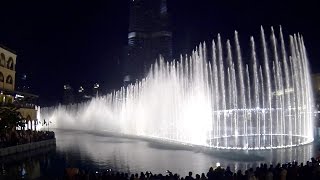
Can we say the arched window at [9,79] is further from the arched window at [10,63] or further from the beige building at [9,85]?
the arched window at [10,63]

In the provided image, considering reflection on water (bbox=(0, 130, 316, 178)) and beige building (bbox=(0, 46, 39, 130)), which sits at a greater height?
beige building (bbox=(0, 46, 39, 130))

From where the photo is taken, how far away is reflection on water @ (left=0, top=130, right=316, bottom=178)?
23.1 metres

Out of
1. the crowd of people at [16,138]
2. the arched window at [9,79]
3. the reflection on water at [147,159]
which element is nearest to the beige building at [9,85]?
the arched window at [9,79]

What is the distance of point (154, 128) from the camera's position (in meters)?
51.9

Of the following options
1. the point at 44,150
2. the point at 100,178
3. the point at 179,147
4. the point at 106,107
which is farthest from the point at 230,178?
the point at 106,107

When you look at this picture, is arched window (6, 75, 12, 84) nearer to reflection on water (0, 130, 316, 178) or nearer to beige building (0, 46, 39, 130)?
beige building (0, 46, 39, 130)

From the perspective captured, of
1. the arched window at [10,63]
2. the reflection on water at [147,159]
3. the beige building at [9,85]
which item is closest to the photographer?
the reflection on water at [147,159]

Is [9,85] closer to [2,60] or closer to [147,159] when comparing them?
[2,60]

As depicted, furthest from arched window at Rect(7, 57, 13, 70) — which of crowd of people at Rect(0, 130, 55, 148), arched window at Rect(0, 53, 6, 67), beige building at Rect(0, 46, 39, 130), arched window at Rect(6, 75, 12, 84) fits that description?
crowd of people at Rect(0, 130, 55, 148)

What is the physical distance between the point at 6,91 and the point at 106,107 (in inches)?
1263

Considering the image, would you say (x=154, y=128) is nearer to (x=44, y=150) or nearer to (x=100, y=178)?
(x=44, y=150)

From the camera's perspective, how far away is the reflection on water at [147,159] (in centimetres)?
2308

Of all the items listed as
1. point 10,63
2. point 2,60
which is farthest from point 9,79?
point 2,60

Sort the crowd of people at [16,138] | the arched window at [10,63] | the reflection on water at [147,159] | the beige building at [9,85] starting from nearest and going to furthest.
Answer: the reflection on water at [147,159] < the crowd of people at [16,138] < the beige building at [9,85] < the arched window at [10,63]
